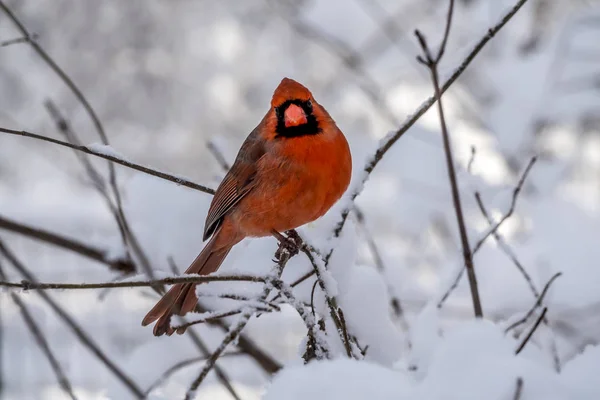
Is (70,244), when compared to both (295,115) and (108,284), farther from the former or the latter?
(108,284)

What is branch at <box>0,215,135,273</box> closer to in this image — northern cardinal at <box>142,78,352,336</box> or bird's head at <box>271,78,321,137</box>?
northern cardinal at <box>142,78,352,336</box>

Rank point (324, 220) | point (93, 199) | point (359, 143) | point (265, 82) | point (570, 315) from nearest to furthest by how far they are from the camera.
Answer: point (324, 220) < point (570, 315) < point (359, 143) < point (265, 82) < point (93, 199)

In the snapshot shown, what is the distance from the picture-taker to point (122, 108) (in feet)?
25.8

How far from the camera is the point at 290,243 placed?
1709mm

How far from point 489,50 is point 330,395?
193 inches

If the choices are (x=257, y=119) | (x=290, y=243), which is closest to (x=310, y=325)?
(x=290, y=243)

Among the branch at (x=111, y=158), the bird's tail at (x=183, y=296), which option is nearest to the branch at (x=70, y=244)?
the bird's tail at (x=183, y=296)

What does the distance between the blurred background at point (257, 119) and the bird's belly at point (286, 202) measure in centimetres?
5

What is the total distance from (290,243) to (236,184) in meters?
0.37

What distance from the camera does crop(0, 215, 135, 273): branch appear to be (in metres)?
1.85

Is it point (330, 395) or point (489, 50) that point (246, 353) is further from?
point (489, 50)

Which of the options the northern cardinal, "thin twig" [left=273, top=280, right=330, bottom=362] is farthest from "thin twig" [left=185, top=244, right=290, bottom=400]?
the northern cardinal

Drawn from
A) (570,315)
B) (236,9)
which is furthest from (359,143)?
(570,315)

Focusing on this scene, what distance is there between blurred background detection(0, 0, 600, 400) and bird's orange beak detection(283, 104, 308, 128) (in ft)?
0.61
